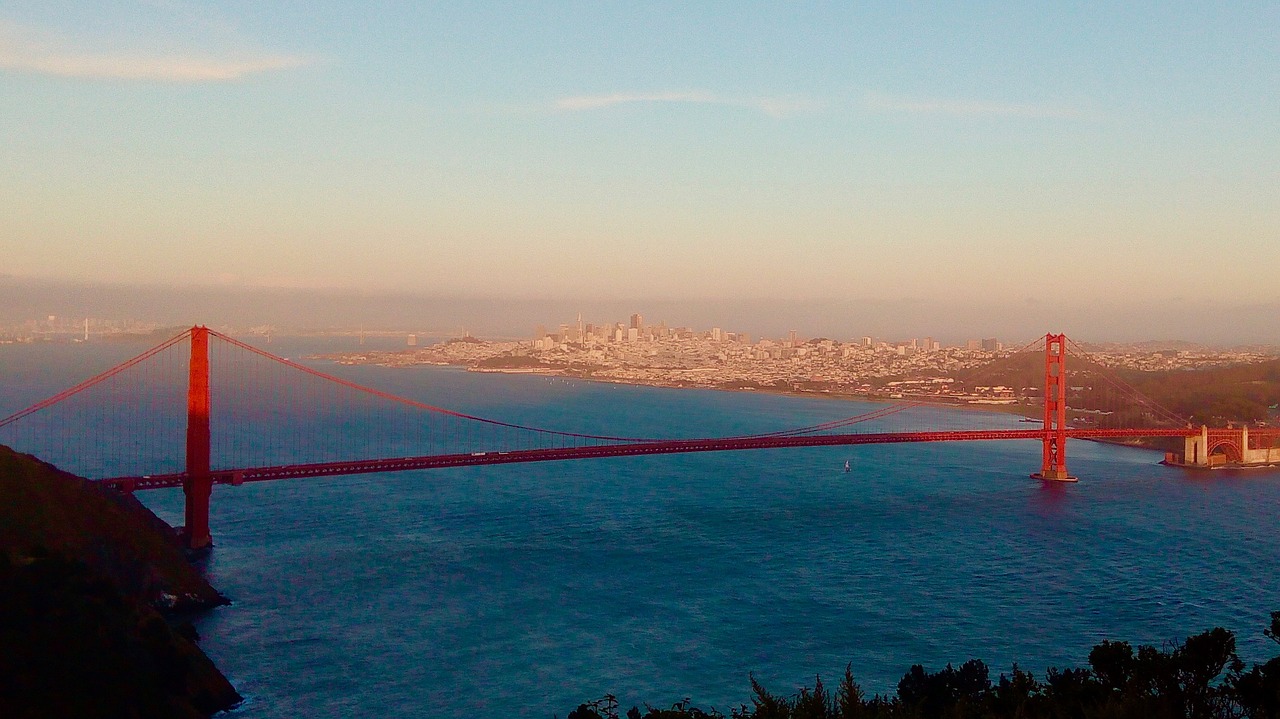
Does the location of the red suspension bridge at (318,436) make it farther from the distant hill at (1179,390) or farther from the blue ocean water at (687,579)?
the blue ocean water at (687,579)

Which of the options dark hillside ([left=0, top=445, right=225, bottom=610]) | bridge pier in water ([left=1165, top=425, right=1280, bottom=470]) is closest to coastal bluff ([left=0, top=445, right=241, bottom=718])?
dark hillside ([left=0, top=445, right=225, bottom=610])

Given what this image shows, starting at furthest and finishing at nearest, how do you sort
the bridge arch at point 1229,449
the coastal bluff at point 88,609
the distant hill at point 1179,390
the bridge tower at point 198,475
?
the distant hill at point 1179,390, the bridge arch at point 1229,449, the bridge tower at point 198,475, the coastal bluff at point 88,609

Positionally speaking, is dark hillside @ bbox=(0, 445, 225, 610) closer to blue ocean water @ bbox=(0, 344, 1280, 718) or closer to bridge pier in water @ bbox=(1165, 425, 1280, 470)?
blue ocean water @ bbox=(0, 344, 1280, 718)

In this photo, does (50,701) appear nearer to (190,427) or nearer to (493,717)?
(493,717)

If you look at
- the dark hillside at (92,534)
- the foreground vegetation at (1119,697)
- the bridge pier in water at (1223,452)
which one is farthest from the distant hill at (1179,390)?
the dark hillside at (92,534)

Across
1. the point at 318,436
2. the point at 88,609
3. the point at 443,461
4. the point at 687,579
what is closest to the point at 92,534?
the point at 88,609

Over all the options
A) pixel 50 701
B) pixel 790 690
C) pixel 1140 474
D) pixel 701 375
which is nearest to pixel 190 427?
pixel 50 701
